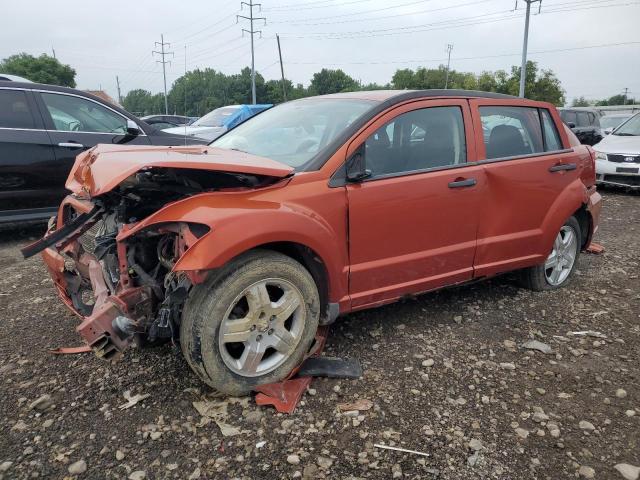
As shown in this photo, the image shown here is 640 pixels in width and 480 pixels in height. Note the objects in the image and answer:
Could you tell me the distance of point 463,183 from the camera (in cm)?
336

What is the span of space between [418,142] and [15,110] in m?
4.46

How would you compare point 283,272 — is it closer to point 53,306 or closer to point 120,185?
point 120,185

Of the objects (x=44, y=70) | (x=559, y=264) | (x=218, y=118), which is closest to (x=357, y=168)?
(x=559, y=264)

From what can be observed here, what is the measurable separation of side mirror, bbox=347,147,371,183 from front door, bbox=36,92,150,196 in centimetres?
325

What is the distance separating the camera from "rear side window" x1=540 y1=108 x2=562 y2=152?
13.4 feet

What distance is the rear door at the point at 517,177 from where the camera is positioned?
3.59 metres

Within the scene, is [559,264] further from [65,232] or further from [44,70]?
[44,70]

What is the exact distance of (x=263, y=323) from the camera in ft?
8.69

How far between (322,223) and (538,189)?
2031mm

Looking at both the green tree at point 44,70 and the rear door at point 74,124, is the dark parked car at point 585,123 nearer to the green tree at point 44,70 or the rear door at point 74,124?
the rear door at point 74,124

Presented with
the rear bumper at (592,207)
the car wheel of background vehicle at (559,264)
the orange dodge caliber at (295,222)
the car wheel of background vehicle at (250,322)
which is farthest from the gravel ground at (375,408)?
the rear bumper at (592,207)

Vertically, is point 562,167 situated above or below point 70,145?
below

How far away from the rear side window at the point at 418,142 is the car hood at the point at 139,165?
64 centimetres

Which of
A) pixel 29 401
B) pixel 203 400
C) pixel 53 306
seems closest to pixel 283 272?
pixel 203 400
